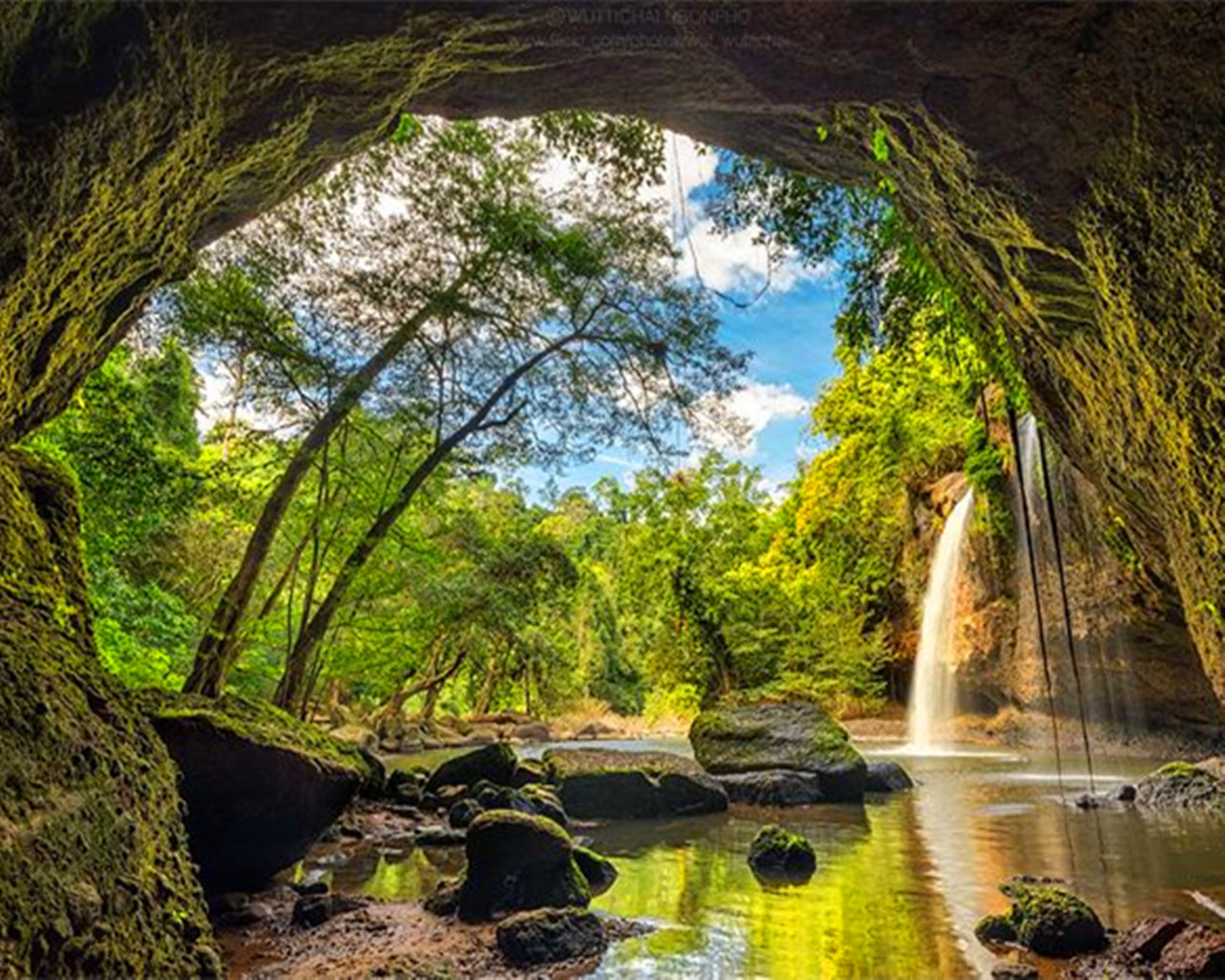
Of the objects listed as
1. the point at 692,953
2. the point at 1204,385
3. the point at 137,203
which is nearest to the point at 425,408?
the point at 137,203

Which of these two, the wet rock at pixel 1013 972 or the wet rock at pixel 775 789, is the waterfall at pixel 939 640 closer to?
the wet rock at pixel 775 789

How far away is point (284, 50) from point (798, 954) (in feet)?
17.3

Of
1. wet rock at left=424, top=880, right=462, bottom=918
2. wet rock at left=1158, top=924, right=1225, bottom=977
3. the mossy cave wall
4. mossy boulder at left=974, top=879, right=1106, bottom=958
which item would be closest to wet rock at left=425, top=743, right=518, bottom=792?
wet rock at left=424, top=880, right=462, bottom=918

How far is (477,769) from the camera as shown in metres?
11.2

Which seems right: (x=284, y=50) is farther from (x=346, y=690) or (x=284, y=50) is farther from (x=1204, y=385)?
(x=346, y=690)

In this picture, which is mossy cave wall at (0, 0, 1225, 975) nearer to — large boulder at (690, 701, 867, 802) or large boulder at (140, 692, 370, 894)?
large boulder at (140, 692, 370, 894)

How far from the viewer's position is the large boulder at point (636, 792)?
921cm

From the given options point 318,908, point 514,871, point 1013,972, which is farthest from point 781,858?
point 318,908

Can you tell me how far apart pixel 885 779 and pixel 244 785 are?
28.9ft

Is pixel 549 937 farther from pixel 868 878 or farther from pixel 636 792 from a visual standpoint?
pixel 636 792

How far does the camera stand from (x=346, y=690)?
2980 centimetres

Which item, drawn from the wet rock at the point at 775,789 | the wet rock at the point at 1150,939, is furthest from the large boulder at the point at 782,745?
the wet rock at the point at 1150,939

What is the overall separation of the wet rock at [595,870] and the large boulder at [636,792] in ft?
10.1

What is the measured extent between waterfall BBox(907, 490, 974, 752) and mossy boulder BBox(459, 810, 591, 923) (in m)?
16.8
